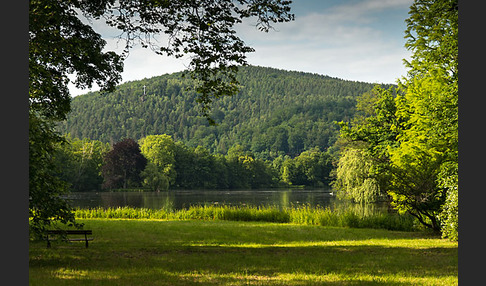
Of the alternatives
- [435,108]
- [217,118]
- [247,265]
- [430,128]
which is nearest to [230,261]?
[247,265]

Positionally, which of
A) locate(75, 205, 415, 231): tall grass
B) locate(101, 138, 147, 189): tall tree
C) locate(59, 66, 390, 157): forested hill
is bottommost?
locate(75, 205, 415, 231): tall grass

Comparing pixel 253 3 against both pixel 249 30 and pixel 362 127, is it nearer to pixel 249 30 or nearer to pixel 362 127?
pixel 249 30

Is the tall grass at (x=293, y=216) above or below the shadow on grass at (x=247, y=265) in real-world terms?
below

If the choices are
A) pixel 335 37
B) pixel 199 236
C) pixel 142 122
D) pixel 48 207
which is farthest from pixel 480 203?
pixel 142 122

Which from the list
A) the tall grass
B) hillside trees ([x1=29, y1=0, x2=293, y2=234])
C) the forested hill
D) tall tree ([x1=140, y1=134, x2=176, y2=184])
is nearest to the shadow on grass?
hillside trees ([x1=29, y1=0, x2=293, y2=234])

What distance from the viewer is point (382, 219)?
2108cm

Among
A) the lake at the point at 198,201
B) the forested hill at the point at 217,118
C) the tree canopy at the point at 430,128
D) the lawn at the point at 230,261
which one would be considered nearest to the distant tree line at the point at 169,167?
the lake at the point at 198,201

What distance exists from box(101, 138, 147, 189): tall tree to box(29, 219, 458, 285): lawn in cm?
6214

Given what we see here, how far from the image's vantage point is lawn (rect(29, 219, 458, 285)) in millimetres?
7336

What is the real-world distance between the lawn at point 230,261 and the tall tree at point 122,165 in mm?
62138

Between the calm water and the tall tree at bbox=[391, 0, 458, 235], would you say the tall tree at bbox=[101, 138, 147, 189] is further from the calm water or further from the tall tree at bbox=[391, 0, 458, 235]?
the tall tree at bbox=[391, 0, 458, 235]

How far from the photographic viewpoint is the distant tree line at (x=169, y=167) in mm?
74312

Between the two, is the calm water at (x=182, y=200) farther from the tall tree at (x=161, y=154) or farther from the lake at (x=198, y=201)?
the tall tree at (x=161, y=154)

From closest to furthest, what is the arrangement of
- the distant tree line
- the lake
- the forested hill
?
the lake, the distant tree line, the forested hill
